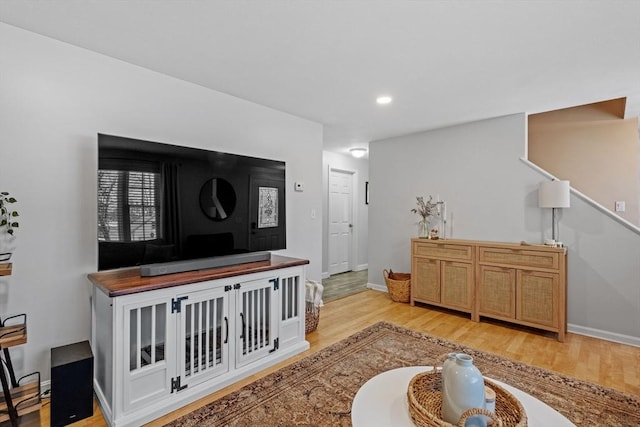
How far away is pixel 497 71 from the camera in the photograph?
2539mm

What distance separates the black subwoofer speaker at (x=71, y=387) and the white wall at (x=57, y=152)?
314 mm

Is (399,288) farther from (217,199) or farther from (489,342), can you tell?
(217,199)

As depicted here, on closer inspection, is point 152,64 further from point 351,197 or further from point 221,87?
point 351,197

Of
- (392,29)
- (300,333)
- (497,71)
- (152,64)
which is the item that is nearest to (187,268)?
(300,333)

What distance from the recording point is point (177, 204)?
2297mm

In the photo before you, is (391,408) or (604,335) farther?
(604,335)

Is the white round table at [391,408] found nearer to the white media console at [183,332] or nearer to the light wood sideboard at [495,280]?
the white media console at [183,332]

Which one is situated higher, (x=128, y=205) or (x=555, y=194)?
(x=555, y=194)

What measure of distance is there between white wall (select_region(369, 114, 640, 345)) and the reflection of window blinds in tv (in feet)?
11.2

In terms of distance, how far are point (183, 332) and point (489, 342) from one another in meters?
2.69

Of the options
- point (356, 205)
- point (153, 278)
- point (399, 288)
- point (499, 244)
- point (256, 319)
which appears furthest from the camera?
point (356, 205)

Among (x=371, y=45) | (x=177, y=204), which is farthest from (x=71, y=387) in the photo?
(x=371, y=45)

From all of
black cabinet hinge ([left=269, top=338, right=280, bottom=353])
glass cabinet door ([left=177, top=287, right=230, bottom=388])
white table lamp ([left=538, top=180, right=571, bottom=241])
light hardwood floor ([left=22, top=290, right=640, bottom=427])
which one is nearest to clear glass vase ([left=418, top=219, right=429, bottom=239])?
light hardwood floor ([left=22, top=290, right=640, bottom=427])

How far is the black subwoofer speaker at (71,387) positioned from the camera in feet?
5.90
